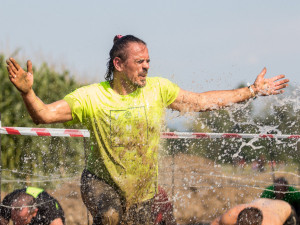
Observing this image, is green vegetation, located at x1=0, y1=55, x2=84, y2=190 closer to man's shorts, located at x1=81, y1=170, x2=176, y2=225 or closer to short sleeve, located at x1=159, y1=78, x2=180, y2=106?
man's shorts, located at x1=81, y1=170, x2=176, y2=225

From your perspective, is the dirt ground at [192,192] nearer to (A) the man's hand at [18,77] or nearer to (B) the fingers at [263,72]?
(B) the fingers at [263,72]

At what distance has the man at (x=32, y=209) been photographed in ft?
18.8

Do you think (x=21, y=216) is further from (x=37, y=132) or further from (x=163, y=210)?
(x=163, y=210)

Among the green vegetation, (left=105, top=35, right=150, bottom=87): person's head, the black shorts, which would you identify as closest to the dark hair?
(left=105, top=35, right=150, bottom=87): person's head

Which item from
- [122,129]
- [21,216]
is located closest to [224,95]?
[122,129]

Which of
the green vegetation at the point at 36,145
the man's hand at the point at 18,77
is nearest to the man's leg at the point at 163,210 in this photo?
the man's hand at the point at 18,77

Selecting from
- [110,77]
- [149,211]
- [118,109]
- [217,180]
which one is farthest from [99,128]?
[217,180]

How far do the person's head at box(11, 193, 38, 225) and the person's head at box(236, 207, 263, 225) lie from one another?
2.44 meters

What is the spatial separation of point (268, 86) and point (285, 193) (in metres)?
2.39

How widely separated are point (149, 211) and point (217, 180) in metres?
8.10

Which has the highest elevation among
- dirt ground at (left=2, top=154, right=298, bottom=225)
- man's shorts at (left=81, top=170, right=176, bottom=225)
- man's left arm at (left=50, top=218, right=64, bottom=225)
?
man's shorts at (left=81, top=170, right=176, bottom=225)

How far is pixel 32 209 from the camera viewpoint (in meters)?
5.76

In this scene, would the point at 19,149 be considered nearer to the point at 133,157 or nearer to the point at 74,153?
the point at 74,153

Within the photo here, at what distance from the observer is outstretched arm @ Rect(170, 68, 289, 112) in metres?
4.09
